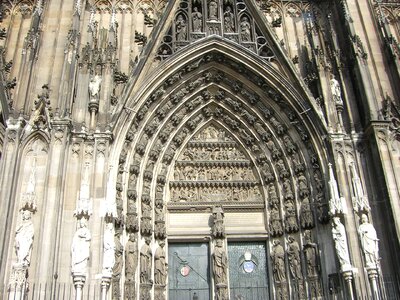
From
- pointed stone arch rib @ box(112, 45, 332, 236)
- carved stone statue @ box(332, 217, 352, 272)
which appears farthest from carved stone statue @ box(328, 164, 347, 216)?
pointed stone arch rib @ box(112, 45, 332, 236)

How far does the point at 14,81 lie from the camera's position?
11.9 metres

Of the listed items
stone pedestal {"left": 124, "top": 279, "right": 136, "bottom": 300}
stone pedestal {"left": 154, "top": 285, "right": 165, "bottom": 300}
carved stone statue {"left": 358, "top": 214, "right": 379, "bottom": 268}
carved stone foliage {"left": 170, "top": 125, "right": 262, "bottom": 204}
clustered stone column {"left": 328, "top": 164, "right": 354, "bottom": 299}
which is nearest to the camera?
carved stone statue {"left": 358, "top": 214, "right": 379, "bottom": 268}

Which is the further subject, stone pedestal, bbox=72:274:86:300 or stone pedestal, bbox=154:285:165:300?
stone pedestal, bbox=154:285:165:300

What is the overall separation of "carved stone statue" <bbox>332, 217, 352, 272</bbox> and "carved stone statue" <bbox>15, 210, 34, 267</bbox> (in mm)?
6646

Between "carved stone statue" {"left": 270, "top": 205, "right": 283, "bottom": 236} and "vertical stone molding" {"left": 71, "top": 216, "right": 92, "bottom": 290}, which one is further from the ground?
"carved stone statue" {"left": 270, "top": 205, "right": 283, "bottom": 236}

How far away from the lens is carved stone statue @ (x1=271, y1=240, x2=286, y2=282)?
38.8ft

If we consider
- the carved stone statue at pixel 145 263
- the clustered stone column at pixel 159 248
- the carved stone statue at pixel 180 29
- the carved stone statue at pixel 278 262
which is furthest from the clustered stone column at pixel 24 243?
the carved stone statue at pixel 278 262

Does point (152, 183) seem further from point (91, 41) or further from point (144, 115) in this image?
point (91, 41)

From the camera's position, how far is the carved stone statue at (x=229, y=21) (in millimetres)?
13502

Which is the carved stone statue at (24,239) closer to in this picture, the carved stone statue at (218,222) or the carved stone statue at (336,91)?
the carved stone statue at (218,222)

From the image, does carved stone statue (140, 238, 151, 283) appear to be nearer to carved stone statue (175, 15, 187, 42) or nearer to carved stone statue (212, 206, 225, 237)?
carved stone statue (212, 206, 225, 237)

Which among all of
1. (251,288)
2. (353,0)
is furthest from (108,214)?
(353,0)

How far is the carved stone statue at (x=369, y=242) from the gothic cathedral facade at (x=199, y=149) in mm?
31

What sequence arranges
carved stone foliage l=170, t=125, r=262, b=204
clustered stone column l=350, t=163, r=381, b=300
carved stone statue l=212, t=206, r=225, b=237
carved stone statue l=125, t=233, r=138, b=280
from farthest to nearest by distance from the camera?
carved stone foliage l=170, t=125, r=262, b=204 < carved stone statue l=212, t=206, r=225, b=237 < carved stone statue l=125, t=233, r=138, b=280 < clustered stone column l=350, t=163, r=381, b=300
